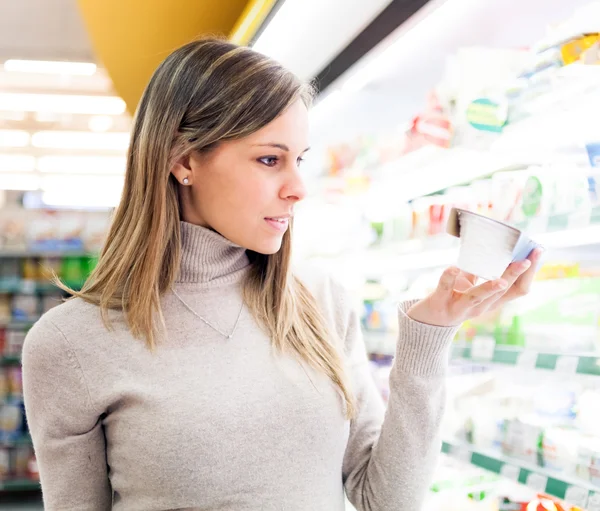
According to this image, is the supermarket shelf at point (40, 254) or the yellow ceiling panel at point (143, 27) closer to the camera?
the yellow ceiling panel at point (143, 27)

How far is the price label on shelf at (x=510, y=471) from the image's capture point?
1.54 m

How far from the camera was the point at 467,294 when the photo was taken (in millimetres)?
1168

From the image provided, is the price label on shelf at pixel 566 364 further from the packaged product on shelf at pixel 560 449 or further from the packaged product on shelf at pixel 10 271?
the packaged product on shelf at pixel 10 271

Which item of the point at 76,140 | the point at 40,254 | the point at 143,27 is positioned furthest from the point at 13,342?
the point at 143,27

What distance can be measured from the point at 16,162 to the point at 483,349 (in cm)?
759

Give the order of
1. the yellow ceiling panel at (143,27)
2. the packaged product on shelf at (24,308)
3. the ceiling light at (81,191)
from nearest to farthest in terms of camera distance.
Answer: the yellow ceiling panel at (143,27), the packaged product on shelf at (24,308), the ceiling light at (81,191)

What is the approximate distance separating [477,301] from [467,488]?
116 centimetres

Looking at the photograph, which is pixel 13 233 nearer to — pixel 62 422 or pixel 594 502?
pixel 62 422

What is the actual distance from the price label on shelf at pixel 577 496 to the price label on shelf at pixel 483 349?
0.43 m

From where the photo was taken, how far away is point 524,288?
115 cm

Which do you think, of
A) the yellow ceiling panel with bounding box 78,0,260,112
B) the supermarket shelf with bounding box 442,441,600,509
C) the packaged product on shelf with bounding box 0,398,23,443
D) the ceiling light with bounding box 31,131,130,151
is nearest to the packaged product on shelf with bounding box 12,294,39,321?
the packaged product on shelf with bounding box 0,398,23,443

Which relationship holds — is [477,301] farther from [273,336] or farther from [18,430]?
[18,430]

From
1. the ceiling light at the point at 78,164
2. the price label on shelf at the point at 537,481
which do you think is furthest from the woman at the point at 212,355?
the ceiling light at the point at 78,164

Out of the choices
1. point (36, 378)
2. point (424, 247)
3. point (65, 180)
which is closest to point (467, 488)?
point (424, 247)
